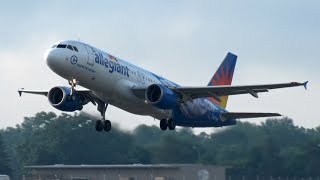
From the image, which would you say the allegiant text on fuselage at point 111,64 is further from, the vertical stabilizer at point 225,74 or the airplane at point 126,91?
the vertical stabilizer at point 225,74

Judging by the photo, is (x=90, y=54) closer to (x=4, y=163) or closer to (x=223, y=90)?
(x=223, y=90)

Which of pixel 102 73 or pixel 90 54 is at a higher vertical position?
pixel 90 54

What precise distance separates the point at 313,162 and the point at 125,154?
2142 cm

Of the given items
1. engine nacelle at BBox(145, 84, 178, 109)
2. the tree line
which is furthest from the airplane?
the tree line

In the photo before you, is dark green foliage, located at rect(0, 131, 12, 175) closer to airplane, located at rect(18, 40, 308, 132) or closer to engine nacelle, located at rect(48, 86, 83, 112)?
airplane, located at rect(18, 40, 308, 132)

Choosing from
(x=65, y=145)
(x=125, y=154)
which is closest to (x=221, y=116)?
(x=125, y=154)

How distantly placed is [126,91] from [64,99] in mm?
5012

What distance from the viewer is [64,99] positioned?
6175 cm

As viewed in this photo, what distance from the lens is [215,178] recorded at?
82438mm

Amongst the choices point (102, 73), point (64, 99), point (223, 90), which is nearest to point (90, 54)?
point (102, 73)

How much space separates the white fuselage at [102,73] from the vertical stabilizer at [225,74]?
39.7 ft

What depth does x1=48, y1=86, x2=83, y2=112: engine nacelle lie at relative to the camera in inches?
2425

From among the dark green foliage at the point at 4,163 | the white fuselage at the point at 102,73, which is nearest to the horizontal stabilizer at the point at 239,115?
the white fuselage at the point at 102,73

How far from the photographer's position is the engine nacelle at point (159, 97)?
196ft
